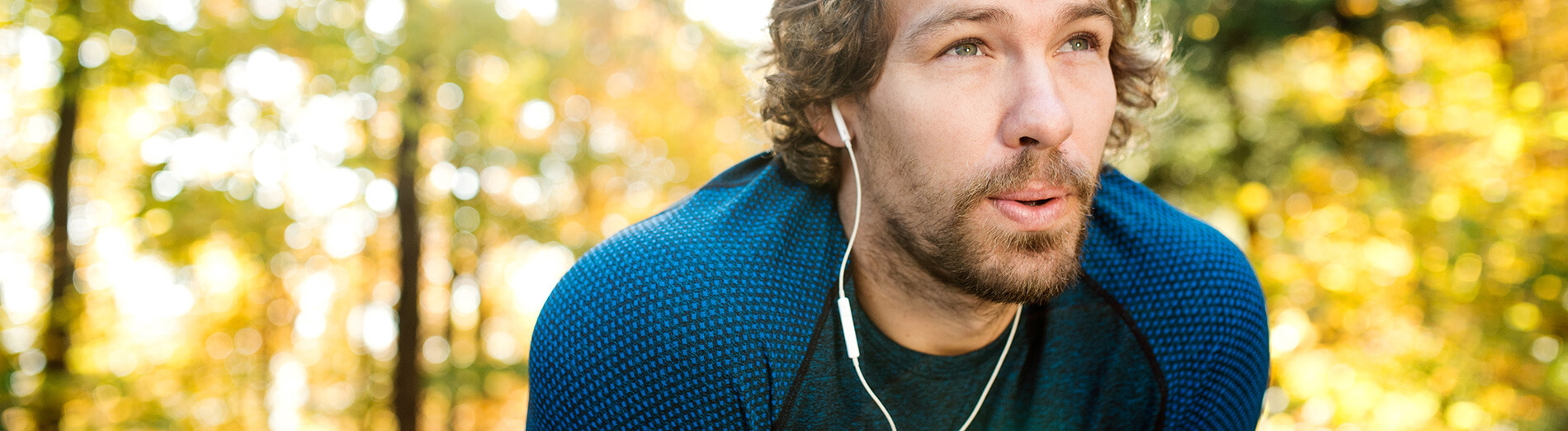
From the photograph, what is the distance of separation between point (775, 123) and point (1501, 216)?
264cm

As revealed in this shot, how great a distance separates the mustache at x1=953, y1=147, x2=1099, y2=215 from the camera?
1342mm

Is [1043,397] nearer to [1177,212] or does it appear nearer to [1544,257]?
[1177,212]

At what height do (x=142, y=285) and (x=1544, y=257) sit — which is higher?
(x=1544, y=257)

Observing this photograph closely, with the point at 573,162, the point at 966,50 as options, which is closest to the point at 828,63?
the point at 966,50

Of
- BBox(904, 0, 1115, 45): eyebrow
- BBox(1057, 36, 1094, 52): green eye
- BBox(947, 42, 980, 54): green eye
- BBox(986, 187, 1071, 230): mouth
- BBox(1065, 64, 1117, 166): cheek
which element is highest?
BBox(904, 0, 1115, 45): eyebrow

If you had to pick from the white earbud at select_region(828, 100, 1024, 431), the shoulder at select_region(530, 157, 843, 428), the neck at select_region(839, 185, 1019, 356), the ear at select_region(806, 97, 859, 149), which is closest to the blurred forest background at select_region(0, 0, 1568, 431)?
the ear at select_region(806, 97, 859, 149)

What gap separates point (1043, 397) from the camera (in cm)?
164

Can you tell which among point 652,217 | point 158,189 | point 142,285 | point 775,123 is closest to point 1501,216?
point 775,123

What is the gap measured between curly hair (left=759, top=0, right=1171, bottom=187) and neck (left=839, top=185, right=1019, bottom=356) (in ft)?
0.64

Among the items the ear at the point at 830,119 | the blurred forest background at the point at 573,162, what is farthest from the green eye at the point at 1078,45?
the blurred forest background at the point at 573,162

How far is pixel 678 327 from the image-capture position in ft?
4.14

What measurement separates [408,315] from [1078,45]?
5.45m

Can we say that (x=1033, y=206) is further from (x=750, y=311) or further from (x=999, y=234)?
(x=750, y=311)

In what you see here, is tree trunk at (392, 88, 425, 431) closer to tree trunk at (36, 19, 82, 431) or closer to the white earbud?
tree trunk at (36, 19, 82, 431)
